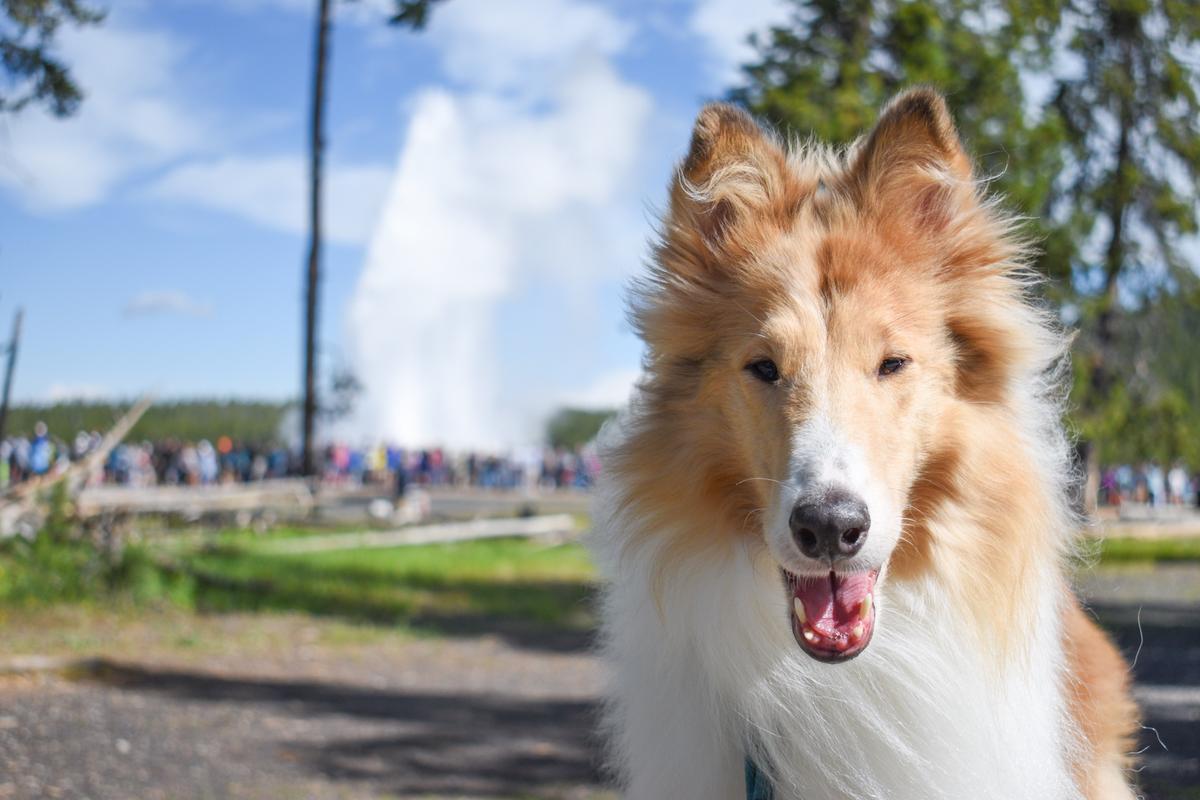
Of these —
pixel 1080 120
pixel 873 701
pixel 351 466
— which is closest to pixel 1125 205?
pixel 1080 120

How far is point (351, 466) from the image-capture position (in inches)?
2183

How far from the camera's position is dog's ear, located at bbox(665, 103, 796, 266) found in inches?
150

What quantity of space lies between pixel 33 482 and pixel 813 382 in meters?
11.4

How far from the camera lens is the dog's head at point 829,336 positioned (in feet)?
10.1

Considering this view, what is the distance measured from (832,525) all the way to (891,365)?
0.73 meters

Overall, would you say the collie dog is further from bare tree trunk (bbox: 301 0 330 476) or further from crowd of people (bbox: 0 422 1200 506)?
crowd of people (bbox: 0 422 1200 506)

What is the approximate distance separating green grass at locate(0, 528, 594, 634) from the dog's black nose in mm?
7627

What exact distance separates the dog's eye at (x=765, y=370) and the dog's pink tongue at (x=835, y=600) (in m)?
0.67

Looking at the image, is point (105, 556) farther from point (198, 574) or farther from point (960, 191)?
point (960, 191)

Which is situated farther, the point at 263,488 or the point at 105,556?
the point at 263,488

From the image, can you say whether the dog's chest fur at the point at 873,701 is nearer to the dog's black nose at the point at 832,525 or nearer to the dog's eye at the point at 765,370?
the dog's black nose at the point at 832,525

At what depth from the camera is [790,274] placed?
3.49 m

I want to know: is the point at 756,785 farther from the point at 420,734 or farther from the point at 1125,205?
the point at 1125,205

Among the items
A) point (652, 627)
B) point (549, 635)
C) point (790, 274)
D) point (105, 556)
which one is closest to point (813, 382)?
point (790, 274)
